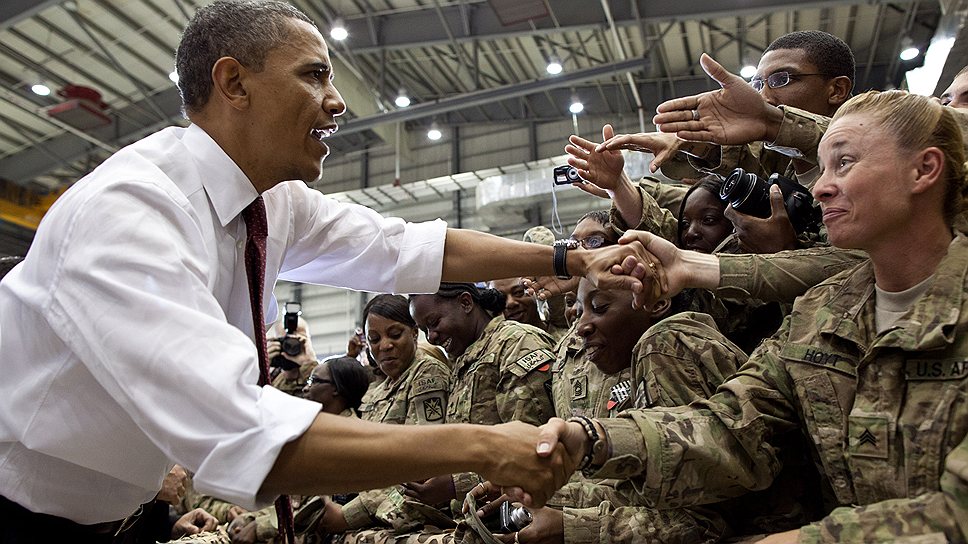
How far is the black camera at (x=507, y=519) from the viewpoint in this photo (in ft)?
8.58

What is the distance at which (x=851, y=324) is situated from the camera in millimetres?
2053

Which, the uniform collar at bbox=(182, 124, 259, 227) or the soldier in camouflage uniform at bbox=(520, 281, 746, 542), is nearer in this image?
the uniform collar at bbox=(182, 124, 259, 227)

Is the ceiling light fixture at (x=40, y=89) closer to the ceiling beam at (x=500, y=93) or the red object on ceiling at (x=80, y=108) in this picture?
the red object on ceiling at (x=80, y=108)

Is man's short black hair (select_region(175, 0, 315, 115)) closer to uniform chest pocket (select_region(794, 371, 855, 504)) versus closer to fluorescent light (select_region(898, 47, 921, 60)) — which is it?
uniform chest pocket (select_region(794, 371, 855, 504))

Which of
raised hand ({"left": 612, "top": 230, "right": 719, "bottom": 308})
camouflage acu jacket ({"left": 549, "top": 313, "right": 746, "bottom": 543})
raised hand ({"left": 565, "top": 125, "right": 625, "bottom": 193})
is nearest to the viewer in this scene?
camouflage acu jacket ({"left": 549, "top": 313, "right": 746, "bottom": 543})

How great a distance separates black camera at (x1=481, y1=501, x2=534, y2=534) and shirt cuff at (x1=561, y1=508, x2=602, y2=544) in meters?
0.13

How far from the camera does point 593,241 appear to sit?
11.9 ft

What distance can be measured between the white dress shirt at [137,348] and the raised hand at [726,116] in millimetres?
1600

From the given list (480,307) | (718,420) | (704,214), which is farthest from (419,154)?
(718,420)

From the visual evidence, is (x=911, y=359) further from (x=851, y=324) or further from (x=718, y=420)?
(x=718, y=420)

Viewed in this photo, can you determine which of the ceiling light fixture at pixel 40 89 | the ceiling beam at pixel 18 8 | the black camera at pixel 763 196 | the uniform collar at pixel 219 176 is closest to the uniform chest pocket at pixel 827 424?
the black camera at pixel 763 196

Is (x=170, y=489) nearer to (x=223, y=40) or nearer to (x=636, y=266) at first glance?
(x=223, y=40)

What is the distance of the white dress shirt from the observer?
1.62 metres


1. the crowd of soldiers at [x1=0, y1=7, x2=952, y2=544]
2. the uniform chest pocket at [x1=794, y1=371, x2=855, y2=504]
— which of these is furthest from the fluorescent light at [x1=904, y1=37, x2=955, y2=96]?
the uniform chest pocket at [x1=794, y1=371, x2=855, y2=504]
